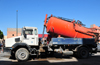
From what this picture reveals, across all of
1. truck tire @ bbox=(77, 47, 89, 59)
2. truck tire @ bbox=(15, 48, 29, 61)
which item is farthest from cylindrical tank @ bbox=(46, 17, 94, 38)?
truck tire @ bbox=(15, 48, 29, 61)

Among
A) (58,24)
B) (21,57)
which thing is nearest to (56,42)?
(58,24)

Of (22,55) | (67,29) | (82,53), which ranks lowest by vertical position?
(82,53)

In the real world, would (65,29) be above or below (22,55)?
above

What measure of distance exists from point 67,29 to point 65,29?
19cm

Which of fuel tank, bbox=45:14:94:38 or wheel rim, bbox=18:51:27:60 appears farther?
fuel tank, bbox=45:14:94:38

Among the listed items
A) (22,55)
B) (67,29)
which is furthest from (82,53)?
(22,55)

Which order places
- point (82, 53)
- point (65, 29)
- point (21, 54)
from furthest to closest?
point (65, 29)
point (82, 53)
point (21, 54)

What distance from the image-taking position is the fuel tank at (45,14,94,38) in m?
9.99

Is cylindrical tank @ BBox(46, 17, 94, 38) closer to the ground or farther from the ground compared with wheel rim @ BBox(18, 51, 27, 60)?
farther from the ground

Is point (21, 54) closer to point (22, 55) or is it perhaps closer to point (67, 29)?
point (22, 55)

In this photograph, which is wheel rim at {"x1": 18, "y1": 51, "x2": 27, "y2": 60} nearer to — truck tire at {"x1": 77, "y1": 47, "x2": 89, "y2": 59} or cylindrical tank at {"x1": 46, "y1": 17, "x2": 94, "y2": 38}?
cylindrical tank at {"x1": 46, "y1": 17, "x2": 94, "y2": 38}

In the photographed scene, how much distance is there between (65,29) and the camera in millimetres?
10055

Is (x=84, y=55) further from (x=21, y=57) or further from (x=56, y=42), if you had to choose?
(x=21, y=57)

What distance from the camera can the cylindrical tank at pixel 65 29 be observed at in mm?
9992
